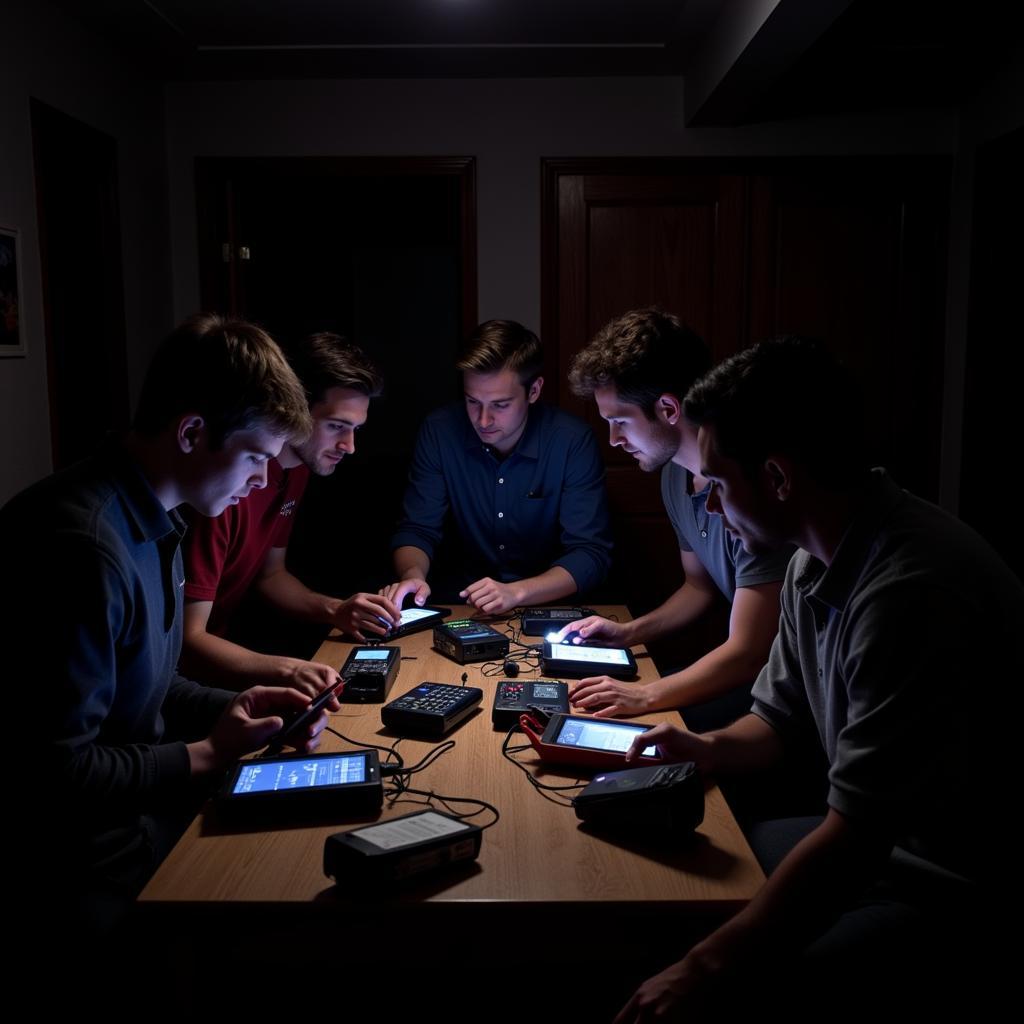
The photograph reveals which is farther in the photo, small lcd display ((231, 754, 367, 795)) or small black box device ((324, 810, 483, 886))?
small lcd display ((231, 754, 367, 795))

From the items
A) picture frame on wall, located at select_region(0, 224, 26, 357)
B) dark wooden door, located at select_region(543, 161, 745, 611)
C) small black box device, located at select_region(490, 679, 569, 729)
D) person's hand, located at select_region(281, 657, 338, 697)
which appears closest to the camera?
small black box device, located at select_region(490, 679, 569, 729)

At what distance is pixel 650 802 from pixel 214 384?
100 cm

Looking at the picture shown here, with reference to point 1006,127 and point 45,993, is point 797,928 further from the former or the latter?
point 1006,127

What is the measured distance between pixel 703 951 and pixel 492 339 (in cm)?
215

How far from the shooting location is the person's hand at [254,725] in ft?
5.32

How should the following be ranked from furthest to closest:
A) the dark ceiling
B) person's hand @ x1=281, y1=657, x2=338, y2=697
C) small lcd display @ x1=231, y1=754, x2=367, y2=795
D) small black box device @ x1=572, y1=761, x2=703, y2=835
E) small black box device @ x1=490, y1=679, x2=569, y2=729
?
1. the dark ceiling
2. person's hand @ x1=281, y1=657, x2=338, y2=697
3. small black box device @ x1=490, y1=679, x2=569, y2=729
4. small lcd display @ x1=231, y1=754, x2=367, y2=795
5. small black box device @ x1=572, y1=761, x2=703, y2=835

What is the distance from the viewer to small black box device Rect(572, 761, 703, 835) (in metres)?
1.39

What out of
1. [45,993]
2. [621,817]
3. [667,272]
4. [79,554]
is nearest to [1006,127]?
[667,272]

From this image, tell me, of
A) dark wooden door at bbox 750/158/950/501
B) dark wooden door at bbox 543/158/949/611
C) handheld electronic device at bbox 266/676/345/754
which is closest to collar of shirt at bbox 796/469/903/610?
handheld electronic device at bbox 266/676/345/754

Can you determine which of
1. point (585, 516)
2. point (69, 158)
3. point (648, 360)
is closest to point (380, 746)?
point (648, 360)

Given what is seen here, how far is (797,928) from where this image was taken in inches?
48.0

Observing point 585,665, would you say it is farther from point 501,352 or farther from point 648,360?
point 501,352

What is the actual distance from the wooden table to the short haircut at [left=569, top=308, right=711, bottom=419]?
1.11 meters

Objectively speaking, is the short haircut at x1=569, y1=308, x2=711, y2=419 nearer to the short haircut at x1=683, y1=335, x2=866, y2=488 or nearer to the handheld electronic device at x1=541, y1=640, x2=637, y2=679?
the handheld electronic device at x1=541, y1=640, x2=637, y2=679
